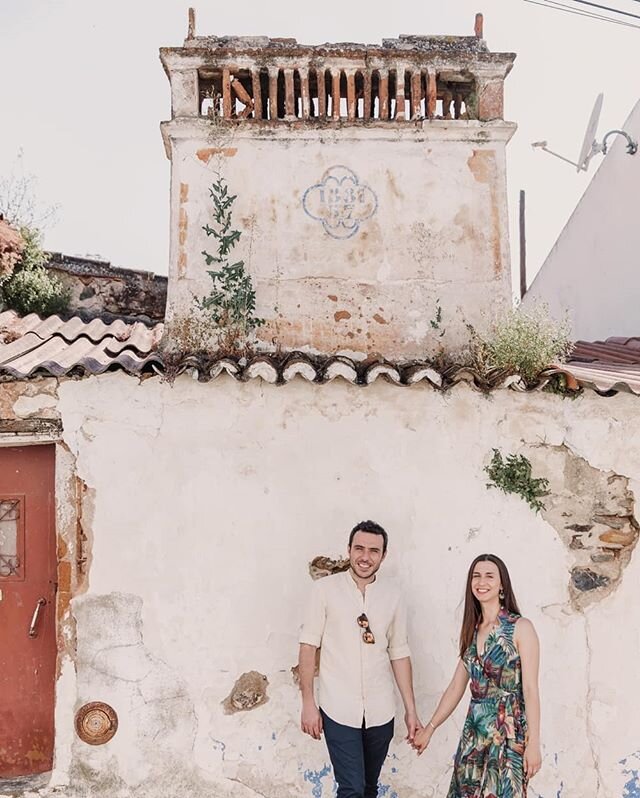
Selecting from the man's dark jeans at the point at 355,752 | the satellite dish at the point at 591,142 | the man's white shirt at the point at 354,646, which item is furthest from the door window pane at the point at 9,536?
the satellite dish at the point at 591,142

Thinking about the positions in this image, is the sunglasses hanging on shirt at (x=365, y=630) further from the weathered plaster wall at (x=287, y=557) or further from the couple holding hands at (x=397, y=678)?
the weathered plaster wall at (x=287, y=557)

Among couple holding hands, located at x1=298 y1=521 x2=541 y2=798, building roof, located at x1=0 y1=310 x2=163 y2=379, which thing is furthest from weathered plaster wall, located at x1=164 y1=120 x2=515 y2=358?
couple holding hands, located at x1=298 y1=521 x2=541 y2=798

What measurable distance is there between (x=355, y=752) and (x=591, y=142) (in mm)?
7624

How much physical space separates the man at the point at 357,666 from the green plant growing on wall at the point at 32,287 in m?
4.86

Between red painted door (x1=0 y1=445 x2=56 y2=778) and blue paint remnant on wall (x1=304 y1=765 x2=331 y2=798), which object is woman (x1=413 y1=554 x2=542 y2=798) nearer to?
blue paint remnant on wall (x1=304 y1=765 x2=331 y2=798)

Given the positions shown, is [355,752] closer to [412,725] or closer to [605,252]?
[412,725]

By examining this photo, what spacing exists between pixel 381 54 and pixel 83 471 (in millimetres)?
3505

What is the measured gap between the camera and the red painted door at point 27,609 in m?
5.15

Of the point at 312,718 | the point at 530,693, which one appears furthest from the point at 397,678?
the point at 530,693

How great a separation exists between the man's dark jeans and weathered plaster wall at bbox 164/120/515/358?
245 cm

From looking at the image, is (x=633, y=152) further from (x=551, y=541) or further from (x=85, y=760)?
(x=85, y=760)

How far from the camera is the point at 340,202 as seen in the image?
227 inches

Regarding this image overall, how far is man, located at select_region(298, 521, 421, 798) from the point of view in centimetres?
446

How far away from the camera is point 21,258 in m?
8.05
